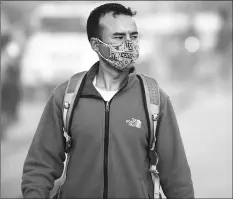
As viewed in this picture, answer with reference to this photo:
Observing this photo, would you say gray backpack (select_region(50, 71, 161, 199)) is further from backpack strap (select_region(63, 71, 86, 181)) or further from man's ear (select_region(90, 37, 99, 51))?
man's ear (select_region(90, 37, 99, 51))

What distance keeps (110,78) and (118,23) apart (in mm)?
274

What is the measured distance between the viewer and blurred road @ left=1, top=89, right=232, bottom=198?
5.38 meters

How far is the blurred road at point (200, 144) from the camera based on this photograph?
5383mm

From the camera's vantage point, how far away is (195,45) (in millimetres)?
5859

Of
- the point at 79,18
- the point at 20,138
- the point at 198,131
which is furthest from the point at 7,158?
the point at 198,131

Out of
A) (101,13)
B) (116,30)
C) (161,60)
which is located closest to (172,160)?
(116,30)

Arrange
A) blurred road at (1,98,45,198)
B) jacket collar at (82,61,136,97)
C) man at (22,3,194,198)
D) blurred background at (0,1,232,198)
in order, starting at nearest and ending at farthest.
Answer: man at (22,3,194,198), jacket collar at (82,61,136,97), blurred road at (1,98,45,198), blurred background at (0,1,232,198)

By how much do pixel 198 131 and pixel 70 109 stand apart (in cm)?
379

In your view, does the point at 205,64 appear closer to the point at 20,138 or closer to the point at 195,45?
the point at 195,45

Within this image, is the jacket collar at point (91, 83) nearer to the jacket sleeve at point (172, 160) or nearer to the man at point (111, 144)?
the man at point (111, 144)

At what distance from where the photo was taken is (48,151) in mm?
2439

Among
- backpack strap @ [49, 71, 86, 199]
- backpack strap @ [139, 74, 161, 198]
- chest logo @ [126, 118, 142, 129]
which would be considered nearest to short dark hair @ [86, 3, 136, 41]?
backpack strap @ [49, 71, 86, 199]

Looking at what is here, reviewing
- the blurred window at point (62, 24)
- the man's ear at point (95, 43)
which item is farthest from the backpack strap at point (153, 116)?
the blurred window at point (62, 24)

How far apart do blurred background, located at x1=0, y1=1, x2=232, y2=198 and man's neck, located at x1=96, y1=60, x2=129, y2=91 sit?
2.99 meters
